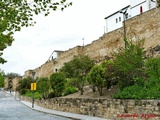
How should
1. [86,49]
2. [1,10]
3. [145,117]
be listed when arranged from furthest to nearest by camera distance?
[86,49] → [145,117] → [1,10]

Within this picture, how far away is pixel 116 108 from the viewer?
16.4 meters

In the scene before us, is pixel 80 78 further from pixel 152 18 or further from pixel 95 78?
pixel 152 18

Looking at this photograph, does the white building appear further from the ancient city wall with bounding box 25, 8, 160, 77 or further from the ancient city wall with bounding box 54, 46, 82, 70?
the ancient city wall with bounding box 54, 46, 82, 70

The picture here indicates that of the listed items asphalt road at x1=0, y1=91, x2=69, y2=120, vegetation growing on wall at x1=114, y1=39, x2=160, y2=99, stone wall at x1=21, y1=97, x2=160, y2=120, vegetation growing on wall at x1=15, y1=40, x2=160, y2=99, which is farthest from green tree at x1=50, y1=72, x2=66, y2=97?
vegetation growing on wall at x1=114, y1=39, x2=160, y2=99

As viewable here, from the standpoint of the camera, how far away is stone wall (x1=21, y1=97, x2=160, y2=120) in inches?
549

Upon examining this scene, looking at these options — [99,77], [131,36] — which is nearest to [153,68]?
[99,77]

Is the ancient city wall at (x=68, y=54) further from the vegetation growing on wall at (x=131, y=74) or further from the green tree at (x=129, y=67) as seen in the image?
the green tree at (x=129, y=67)

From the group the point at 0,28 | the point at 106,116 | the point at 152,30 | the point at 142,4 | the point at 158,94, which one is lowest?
the point at 106,116

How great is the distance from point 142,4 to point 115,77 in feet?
90.5

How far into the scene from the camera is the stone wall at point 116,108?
1393cm

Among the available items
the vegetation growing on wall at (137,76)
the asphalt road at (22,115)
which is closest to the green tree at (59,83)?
the asphalt road at (22,115)

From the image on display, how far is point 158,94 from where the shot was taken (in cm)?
1450

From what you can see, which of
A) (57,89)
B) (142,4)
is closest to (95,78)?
(57,89)

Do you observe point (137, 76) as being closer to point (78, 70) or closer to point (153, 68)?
point (153, 68)
